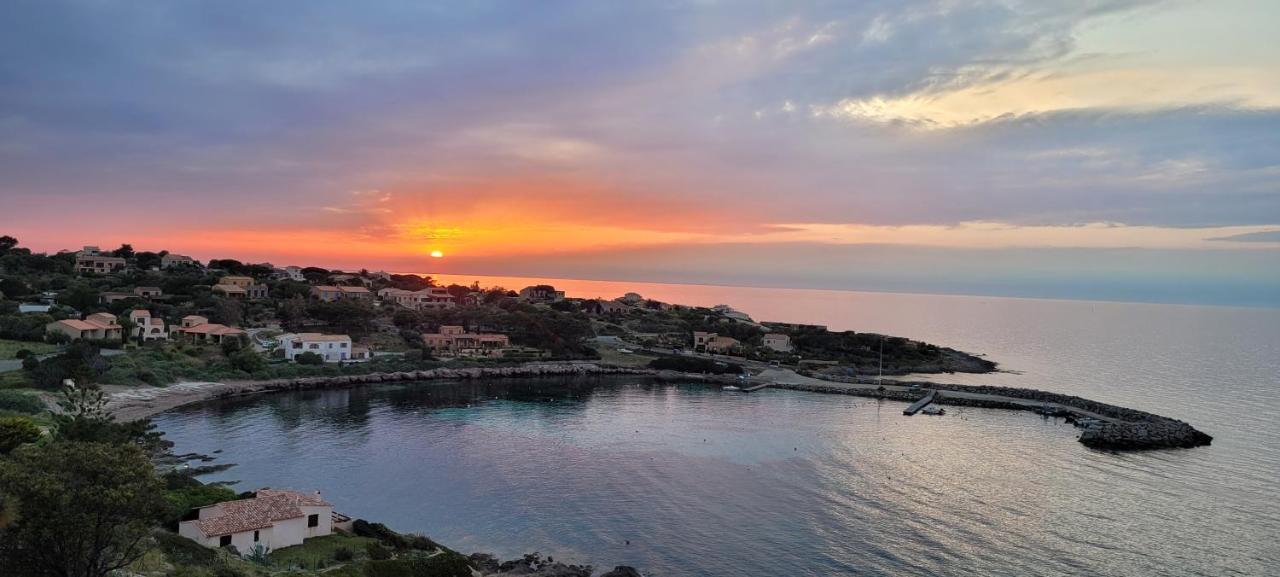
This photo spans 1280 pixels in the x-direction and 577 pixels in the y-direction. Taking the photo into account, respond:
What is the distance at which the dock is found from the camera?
55972 millimetres

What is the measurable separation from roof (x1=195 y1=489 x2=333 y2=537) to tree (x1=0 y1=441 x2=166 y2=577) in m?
8.85

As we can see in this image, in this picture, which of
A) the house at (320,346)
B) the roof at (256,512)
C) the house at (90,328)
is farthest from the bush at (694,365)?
the roof at (256,512)

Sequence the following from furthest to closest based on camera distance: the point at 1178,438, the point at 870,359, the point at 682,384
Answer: the point at 870,359 → the point at 682,384 → the point at 1178,438

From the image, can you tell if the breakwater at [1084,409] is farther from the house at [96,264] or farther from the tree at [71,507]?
the house at [96,264]

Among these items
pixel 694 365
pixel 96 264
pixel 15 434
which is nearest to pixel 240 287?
pixel 96 264

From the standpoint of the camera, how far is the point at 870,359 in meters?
89.2

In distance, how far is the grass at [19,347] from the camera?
166 ft

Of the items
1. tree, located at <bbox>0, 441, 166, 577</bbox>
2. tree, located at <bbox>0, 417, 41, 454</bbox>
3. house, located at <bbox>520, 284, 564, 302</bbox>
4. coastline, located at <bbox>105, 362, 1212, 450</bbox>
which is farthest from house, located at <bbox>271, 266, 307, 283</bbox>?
tree, located at <bbox>0, 441, 166, 577</bbox>

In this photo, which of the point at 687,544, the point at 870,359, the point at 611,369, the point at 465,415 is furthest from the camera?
the point at 870,359

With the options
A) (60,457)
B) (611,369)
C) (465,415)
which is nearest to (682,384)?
(611,369)

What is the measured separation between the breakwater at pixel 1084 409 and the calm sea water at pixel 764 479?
1694 millimetres

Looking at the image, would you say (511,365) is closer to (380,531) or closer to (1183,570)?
(380,531)

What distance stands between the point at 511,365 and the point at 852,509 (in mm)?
48935

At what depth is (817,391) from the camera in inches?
2628
